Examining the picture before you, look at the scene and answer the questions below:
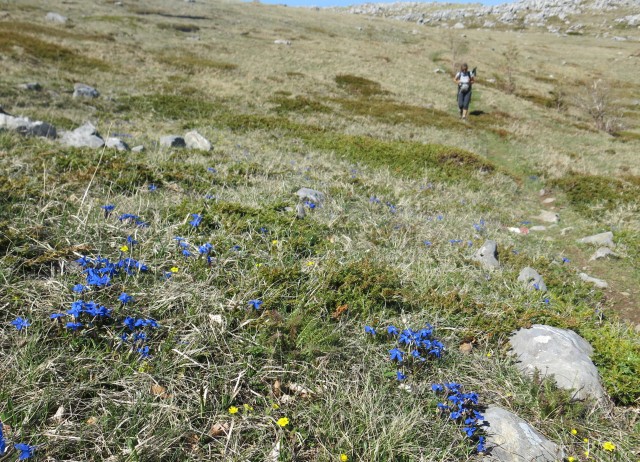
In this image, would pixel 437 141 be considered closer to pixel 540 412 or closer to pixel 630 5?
pixel 540 412

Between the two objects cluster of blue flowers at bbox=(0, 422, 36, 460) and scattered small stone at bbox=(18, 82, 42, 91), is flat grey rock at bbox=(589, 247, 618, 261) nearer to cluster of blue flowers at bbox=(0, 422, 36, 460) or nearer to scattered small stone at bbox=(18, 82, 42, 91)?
cluster of blue flowers at bbox=(0, 422, 36, 460)

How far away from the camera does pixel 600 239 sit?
29.8 feet

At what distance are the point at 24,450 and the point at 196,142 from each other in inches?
417

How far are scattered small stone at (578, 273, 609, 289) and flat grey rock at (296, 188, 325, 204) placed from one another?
508cm

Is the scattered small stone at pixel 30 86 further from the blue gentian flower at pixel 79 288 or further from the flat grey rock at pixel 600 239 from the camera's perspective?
the flat grey rock at pixel 600 239

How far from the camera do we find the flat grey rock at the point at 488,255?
261 inches

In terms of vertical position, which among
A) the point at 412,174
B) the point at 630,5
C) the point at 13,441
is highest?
the point at 630,5

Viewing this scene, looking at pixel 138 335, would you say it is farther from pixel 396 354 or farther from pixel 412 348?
pixel 412 348

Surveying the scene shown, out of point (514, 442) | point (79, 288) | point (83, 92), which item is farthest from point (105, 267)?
point (83, 92)

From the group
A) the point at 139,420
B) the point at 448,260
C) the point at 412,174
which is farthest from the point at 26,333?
the point at 412,174

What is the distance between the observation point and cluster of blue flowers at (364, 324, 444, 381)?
379 centimetres

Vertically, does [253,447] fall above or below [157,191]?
below

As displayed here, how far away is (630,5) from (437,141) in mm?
167002

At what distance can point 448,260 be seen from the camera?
6336 millimetres
